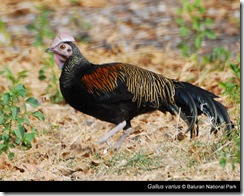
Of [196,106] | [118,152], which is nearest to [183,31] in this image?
[196,106]

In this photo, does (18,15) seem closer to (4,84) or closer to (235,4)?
(4,84)

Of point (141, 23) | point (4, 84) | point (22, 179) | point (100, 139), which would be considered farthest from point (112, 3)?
point (22, 179)

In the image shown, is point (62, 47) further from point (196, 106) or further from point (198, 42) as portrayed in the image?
point (198, 42)

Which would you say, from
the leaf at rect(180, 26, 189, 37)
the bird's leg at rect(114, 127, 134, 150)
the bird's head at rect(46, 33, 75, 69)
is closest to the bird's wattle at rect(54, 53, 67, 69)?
the bird's head at rect(46, 33, 75, 69)

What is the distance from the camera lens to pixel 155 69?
24.3 feet

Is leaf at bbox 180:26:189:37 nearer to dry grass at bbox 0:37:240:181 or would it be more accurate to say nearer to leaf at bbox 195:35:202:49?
leaf at bbox 195:35:202:49

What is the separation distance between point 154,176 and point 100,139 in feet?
2.94

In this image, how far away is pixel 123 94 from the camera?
569 centimetres

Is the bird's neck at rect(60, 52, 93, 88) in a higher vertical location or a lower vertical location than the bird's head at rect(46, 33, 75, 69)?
lower

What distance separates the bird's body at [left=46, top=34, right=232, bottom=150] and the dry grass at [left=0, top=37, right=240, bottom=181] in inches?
5.8

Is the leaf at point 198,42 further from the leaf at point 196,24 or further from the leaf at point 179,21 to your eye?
the leaf at point 179,21

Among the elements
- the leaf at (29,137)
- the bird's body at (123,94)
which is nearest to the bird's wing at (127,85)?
the bird's body at (123,94)

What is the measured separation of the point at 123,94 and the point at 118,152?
1.55 ft

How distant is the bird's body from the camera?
18.7ft
